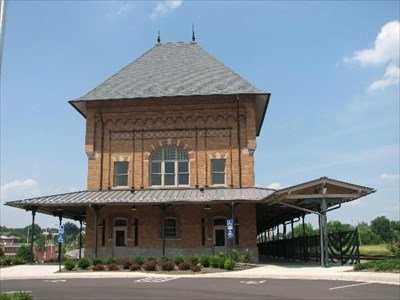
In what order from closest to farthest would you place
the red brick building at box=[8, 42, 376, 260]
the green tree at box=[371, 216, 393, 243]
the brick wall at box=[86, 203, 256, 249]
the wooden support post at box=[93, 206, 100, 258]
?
the wooden support post at box=[93, 206, 100, 258], the brick wall at box=[86, 203, 256, 249], the red brick building at box=[8, 42, 376, 260], the green tree at box=[371, 216, 393, 243]

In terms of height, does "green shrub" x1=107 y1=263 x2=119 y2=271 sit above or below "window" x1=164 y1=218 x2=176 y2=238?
below

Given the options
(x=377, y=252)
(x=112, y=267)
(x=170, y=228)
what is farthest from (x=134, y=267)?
(x=377, y=252)

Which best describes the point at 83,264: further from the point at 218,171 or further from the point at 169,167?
the point at 218,171

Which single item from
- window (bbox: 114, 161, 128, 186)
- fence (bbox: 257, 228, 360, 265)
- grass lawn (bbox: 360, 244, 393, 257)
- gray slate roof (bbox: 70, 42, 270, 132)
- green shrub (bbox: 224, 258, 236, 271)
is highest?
gray slate roof (bbox: 70, 42, 270, 132)

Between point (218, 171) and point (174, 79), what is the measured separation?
736 centimetres

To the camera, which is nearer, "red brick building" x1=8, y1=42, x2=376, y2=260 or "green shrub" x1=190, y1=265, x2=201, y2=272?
"green shrub" x1=190, y1=265, x2=201, y2=272

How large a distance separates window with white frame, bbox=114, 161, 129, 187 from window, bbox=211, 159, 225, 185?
5.78 m

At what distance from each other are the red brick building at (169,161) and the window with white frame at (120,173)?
67mm

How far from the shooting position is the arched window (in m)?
30.0

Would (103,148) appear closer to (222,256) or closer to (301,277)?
(222,256)

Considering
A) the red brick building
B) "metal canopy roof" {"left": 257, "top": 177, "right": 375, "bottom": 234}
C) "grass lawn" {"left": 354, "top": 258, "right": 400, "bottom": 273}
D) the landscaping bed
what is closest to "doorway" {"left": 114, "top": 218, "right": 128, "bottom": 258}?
the red brick building

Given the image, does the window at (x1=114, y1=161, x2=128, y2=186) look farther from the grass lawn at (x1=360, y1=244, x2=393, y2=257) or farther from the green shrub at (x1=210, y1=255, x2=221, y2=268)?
the grass lawn at (x1=360, y1=244, x2=393, y2=257)

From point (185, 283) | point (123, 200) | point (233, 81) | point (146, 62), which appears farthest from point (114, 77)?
point (185, 283)

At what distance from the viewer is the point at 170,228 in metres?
28.4
